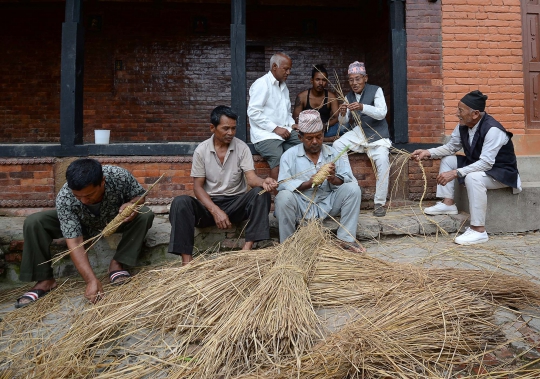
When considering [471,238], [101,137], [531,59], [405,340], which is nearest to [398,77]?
[531,59]

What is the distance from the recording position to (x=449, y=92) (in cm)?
513

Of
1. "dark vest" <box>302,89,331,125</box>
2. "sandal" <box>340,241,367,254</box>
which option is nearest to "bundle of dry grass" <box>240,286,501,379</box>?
"sandal" <box>340,241,367,254</box>

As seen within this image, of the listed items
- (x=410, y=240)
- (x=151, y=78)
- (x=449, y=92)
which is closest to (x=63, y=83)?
(x=151, y=78)

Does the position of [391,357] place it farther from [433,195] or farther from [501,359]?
[433,195]

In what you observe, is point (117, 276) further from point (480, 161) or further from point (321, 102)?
point (480, 161)

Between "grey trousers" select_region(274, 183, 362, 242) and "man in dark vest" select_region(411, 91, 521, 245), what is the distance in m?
0.91

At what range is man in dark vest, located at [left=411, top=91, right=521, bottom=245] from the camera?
4125 millimetres

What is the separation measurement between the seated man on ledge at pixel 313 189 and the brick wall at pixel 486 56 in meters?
1.91

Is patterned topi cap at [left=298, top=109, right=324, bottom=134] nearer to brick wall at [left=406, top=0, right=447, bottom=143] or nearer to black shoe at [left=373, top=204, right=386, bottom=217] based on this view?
black shoe at [left=373, top=204, right=386, bottom=217]

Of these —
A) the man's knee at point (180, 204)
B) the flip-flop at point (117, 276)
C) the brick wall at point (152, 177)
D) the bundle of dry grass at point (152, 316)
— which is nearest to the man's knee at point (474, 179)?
the brick wall at point (152, 177)

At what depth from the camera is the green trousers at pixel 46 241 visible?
3359 mm

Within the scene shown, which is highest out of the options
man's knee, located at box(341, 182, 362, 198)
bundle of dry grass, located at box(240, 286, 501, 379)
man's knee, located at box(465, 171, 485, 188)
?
man's knee, located at box(465, 171, 485, 188)

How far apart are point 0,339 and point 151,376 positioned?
3.73ft

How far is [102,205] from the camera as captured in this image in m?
3.40
